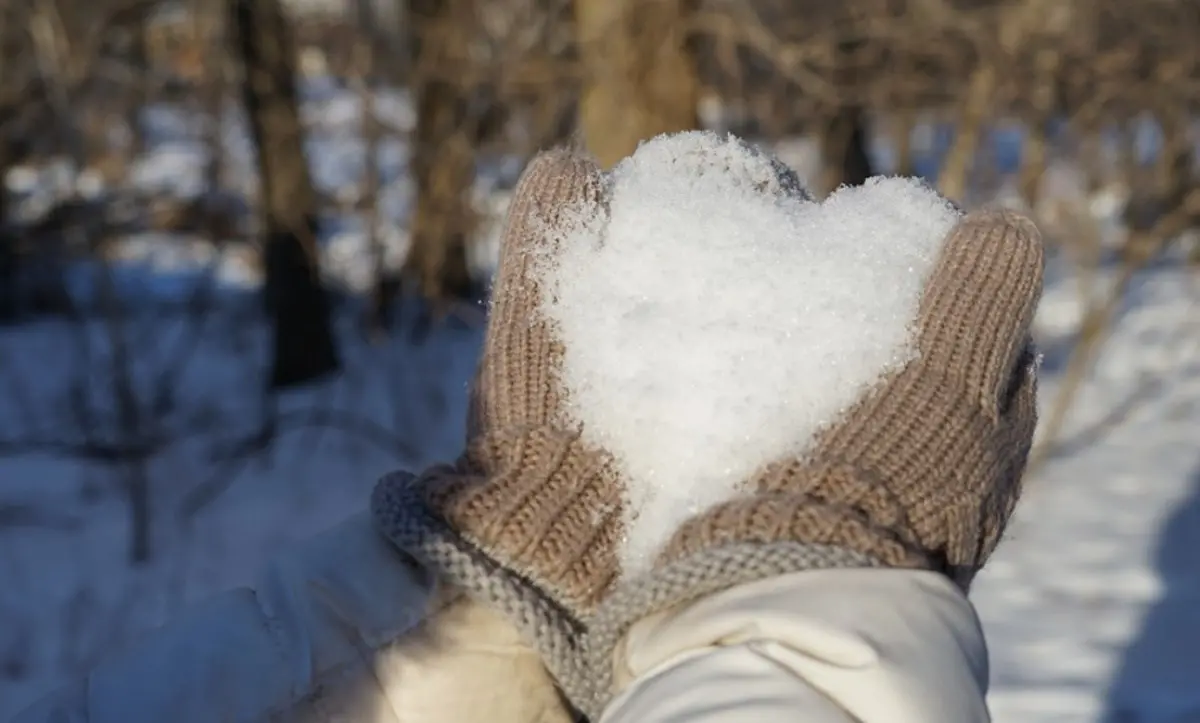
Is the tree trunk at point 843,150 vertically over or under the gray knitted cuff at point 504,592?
under

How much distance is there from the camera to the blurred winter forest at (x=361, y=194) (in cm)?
485

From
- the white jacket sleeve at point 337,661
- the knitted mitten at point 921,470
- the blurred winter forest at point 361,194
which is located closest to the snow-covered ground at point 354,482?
the blurred winter forest at point 361,194

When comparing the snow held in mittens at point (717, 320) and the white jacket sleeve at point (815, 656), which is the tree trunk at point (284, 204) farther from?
the white jacket sleeve at point (815, 656)

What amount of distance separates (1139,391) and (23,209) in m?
6.14

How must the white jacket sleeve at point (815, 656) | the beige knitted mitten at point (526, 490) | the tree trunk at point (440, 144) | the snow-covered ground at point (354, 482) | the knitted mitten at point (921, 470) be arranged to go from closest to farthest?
the white jacket sleeve at point (815, 656)
the knitted mitten at point (921, 470)
the beige knitted mitten at point (526, 490)
the snow-covered ground at point (354, 482)
the tree trunk at point (440, 144)

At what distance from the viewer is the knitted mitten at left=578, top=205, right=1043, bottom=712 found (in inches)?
37.5

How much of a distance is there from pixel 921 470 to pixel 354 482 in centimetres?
493

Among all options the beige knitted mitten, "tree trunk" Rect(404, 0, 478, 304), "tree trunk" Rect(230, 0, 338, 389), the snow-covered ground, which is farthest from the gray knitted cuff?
"tree trunk" Rect(230, 0, 338, 389)

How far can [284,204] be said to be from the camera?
23.3 ft

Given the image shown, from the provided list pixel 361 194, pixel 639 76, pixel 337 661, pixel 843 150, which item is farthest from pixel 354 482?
pixel 337 661

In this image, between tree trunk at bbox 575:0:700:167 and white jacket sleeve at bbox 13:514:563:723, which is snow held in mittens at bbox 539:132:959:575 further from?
tree trunk at bbox 575:0:700:167

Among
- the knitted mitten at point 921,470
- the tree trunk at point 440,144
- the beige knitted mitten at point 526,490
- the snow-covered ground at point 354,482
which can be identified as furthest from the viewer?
the tree trunk at point 440,144

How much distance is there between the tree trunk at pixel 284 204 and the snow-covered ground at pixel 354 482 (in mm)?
248

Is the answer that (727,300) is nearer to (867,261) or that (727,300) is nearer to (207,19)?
(867,261)
